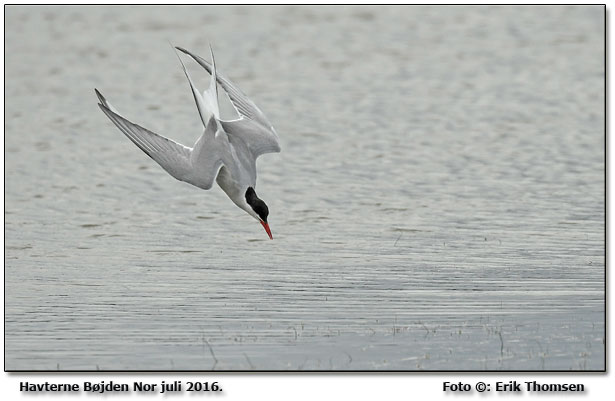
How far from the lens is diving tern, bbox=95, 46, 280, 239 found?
9578mm

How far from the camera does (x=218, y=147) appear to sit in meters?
9.95

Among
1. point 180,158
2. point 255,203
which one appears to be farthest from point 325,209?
point 180,158

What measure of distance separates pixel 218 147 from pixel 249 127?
758 millimetres

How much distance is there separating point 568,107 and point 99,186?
632cm

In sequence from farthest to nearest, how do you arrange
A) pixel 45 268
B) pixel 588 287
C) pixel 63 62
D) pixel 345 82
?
pixel 63 62 < pixel 345 82 < pixel 45 268 < pixel 588 287

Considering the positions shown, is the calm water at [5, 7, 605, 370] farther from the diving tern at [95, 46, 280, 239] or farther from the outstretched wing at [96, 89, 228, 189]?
the outstretched wing at [96, 89, 228, 189]

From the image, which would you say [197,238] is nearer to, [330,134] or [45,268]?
[45,268]

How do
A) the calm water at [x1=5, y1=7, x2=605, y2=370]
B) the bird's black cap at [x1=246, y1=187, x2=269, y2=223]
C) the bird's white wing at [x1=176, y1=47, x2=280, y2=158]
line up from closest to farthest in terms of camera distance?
the calm water at [x1=5, y1=7, x2=605, y2=370] → the bird's black cap at [x1=246, y1=187, x2=269, y2=223] → the bird's white wing at [x1=176, y1=47, x2=280, y2=158]

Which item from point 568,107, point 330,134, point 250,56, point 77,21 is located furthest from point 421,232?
point 77,21

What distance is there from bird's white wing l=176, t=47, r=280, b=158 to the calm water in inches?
33.8

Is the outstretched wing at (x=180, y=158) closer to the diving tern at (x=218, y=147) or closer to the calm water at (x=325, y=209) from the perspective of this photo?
the diving tern at (x=218, y=147)

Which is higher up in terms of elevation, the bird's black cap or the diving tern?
the diving tern

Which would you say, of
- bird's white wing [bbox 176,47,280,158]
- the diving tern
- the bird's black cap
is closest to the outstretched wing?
the diving tern

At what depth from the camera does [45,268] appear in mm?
10352
